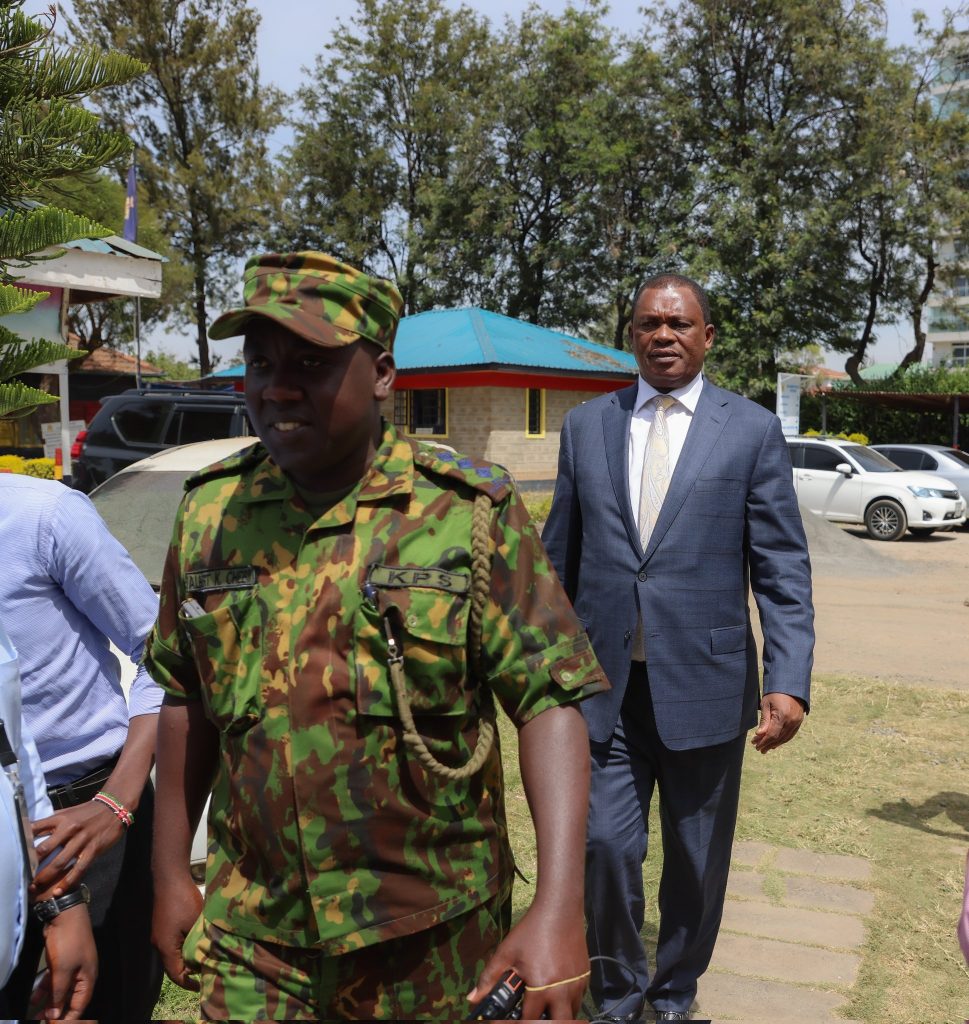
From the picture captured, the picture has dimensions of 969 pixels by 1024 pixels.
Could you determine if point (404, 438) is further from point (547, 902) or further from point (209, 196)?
point (209, 196)

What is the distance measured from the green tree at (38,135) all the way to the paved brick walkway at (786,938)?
131 inches

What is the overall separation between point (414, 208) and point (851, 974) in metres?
35.6

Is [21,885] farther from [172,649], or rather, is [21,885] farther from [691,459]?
[691,459]

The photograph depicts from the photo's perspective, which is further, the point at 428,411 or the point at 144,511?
the point at 428,411

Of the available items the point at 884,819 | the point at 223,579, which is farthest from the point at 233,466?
the point at 884,819

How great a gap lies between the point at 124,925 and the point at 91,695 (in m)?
0.56

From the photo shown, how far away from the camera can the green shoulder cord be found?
5.49ft

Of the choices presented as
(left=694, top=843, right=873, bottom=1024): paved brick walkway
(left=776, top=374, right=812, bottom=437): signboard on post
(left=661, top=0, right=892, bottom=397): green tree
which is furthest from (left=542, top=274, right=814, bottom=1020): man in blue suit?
(left=661, top=0, right=892, bottom=397): green tree

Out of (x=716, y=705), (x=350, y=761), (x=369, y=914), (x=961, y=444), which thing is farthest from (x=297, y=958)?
(x=961, y=444)

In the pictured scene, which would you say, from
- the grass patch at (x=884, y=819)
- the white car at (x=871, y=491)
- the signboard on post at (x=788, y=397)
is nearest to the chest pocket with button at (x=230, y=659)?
the grass patch at (x=884, y=819)

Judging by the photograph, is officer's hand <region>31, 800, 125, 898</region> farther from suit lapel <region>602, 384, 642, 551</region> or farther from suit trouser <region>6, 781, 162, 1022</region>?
suit lapel <region>602, 384, 642, 551</region>

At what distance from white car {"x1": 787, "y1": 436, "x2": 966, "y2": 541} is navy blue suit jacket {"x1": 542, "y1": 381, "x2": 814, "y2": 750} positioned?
49.5 feet

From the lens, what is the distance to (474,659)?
177 centimetres

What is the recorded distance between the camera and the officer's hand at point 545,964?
1.59 m
